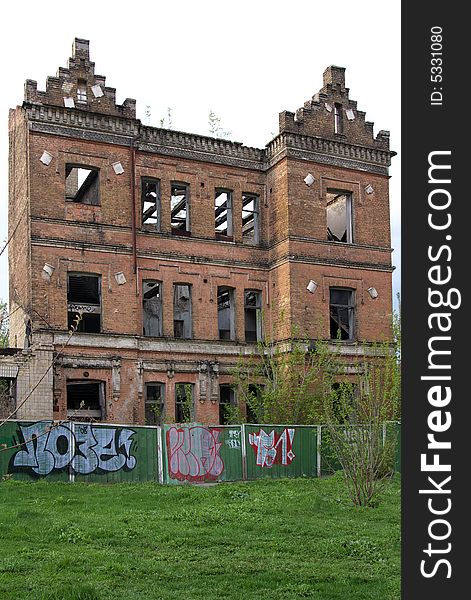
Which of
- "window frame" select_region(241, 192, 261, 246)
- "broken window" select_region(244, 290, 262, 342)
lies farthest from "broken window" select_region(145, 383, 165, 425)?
"window frame" select_region(241, 192, 261, 246)

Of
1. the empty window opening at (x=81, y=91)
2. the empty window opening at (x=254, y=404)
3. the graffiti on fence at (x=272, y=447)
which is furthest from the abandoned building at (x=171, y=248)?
the graffiti on fence at (x=272, y=447)

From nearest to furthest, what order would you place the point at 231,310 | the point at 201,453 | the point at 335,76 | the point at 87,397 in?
1. the point at 201,453
2. the point at 87,397
3. the point at 231,310
4. the point at 335,76

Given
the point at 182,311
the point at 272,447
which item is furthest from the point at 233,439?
the point at 182,311

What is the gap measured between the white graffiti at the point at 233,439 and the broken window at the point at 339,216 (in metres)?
9.92

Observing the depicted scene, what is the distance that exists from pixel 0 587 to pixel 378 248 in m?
24.8

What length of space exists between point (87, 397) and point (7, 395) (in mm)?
3580

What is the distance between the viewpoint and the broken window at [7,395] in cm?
2463

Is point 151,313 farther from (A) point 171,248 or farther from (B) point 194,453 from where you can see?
(B) point 194,453

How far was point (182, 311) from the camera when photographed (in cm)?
3152

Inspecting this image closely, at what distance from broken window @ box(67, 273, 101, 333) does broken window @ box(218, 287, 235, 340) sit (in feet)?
16.6

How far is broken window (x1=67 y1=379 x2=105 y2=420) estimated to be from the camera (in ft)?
91.0

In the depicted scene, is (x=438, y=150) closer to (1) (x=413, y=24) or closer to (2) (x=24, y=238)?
(1) (x=413, y=24)

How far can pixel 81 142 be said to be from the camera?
2834 centimetres

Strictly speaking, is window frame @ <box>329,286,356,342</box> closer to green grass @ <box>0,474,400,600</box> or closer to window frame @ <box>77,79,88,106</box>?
window frame @ <box>77,79,88,106</box>
